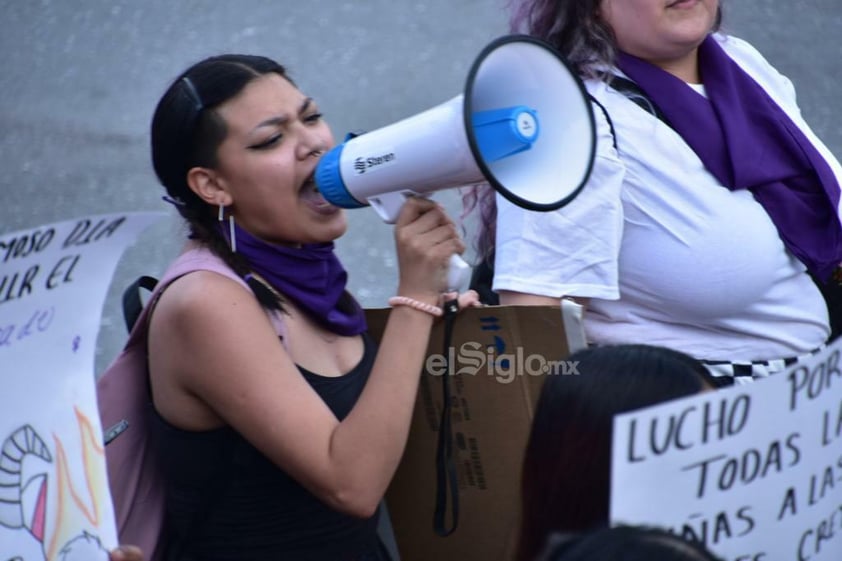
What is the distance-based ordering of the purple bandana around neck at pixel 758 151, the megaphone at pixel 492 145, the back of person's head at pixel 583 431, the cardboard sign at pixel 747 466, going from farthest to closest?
the purple bandana around neck at pixel 758 151 → the megaphone at pixel 492 145 → the back of person's head at pixel 583 431 → the cardboard sign at pixel 747 466

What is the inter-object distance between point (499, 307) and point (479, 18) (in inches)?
184

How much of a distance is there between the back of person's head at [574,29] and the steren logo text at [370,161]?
56 cm

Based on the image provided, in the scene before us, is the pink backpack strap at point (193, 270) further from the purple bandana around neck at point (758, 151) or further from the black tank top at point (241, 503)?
the purple bandana around neck at point (758, 151)

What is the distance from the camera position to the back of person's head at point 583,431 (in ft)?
5.60

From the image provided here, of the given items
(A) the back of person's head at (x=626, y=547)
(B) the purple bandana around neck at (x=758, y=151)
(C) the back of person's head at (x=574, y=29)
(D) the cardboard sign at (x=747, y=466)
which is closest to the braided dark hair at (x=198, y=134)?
(C) the back of person's head at (x=574, y=29)

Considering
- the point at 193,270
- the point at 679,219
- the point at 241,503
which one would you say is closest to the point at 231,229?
the point at 193,270

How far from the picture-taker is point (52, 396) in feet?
6.30

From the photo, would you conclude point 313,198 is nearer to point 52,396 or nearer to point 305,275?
point 305,275

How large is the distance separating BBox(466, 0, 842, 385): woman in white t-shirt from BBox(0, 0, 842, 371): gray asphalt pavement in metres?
2.94

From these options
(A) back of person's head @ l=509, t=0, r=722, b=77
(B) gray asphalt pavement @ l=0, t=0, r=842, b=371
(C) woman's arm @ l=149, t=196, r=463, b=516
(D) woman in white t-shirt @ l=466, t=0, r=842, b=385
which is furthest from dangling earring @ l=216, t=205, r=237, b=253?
(B) gray asphalt pavement @ l=0, t=0, r=842, b=371

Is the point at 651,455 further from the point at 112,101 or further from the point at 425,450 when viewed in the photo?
the point at 112,101

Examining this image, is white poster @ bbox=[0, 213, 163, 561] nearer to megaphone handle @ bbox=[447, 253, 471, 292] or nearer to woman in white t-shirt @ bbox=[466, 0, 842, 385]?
megaphone handle @ bbox=[447, 253, 471, 292]

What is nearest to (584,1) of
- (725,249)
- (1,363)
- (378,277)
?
(725,249)

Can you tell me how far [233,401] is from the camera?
6.93 ft
